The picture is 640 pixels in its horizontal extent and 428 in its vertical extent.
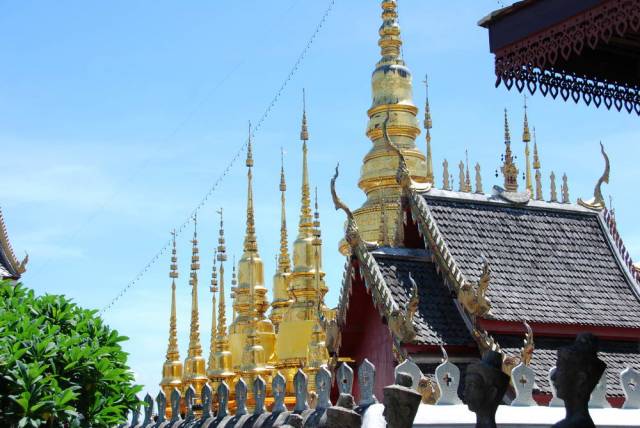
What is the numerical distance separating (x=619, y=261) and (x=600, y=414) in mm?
5348

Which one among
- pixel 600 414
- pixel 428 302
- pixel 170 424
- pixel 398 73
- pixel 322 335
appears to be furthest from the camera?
pixel 398 73

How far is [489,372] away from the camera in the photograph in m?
7.52

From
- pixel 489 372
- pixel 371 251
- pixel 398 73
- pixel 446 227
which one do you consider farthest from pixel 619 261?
pixel 398 73

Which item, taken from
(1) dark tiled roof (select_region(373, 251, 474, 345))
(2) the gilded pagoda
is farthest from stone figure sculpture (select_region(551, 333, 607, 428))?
(2) the gilded pagoda

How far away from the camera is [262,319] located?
28.6 m

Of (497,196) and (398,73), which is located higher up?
(398,73)

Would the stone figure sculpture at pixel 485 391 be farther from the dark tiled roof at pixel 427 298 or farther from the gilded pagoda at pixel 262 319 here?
the gilded pagoda at pixel 262 319

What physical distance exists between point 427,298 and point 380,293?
58 centimetres

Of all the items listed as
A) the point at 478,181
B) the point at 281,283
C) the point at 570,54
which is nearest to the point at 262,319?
the point at 281,283

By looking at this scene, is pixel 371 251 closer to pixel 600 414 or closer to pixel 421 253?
pixel 421 253

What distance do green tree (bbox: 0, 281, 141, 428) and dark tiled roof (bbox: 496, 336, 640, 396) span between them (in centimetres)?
437

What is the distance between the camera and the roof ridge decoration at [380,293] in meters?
13.5

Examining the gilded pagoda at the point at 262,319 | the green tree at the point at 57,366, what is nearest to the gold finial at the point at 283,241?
the gilded pagoda at the point at 262,319

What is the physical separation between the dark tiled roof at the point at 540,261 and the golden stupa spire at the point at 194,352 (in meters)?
14.7
